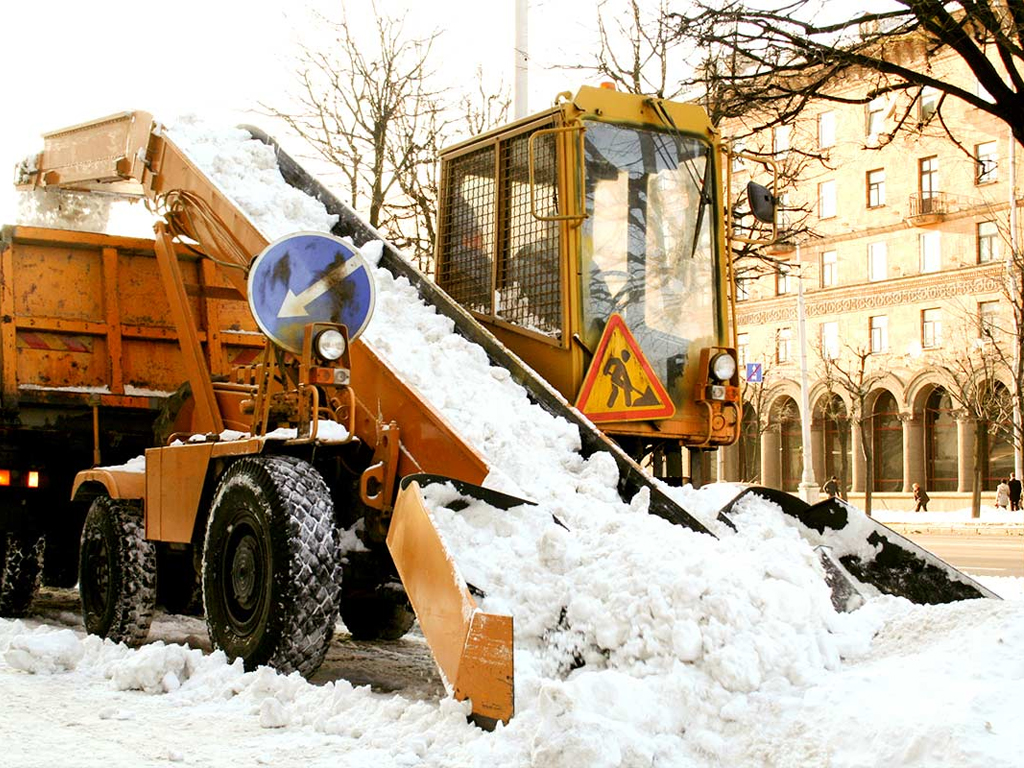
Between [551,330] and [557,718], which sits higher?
[551,330]

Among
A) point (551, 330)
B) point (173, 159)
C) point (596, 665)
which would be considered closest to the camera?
point (596, 665)

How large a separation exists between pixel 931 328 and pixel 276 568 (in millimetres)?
38593

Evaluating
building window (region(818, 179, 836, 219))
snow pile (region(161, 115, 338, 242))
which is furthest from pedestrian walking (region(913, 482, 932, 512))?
snow pile (region(161, 115, 338, 242))

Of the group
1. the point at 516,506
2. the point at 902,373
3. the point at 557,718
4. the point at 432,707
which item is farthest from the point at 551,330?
the point at 902,373

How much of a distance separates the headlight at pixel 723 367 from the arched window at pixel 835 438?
36412 mm

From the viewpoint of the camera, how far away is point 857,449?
143ft

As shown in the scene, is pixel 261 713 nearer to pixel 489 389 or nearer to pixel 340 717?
pixel 340 717

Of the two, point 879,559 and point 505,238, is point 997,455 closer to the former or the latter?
point 505,238

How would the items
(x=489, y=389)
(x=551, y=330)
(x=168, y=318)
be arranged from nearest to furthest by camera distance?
(x=489, y=389)
(x=551, y=330)
(x=168, y=318)

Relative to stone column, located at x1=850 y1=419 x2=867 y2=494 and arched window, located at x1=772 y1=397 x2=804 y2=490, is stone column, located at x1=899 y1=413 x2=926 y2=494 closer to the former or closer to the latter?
stone column, located at x1=850 y1=419 x2=867 y2=494

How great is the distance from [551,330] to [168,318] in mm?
3989

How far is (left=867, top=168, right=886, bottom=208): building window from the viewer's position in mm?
43719

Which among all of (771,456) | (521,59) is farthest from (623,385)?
(771,456)

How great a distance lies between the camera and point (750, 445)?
47.7 m
